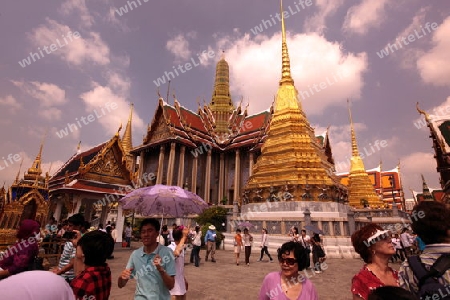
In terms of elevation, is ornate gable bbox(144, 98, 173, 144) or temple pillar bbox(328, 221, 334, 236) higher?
ornate gable bbox(144, 98, 173, 144)

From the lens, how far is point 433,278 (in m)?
1.62

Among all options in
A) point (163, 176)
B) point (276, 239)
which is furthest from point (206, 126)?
point (276, 239)

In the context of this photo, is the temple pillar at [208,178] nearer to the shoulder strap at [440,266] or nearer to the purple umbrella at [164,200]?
the purple umbrella at [164,200]

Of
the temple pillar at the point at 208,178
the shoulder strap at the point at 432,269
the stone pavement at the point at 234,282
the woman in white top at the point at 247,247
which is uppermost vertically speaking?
the temple pillar at the point at 208,178

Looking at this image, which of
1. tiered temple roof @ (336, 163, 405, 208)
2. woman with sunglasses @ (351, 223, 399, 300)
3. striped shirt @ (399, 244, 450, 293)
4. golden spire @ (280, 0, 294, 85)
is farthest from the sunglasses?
tiered temple roof @ (336, 163, 405, 208)

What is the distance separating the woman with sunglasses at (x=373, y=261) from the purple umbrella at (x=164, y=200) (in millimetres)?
4038

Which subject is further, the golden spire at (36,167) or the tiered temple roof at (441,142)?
the tiered temple roof at (441,142)

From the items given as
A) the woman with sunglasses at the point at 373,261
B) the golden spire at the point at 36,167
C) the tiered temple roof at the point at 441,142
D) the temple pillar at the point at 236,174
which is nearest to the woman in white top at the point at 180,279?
the woman with sunglasses at the point at 373,261

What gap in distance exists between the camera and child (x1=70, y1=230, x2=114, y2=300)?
195 centimetres

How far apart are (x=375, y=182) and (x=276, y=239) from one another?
35.8 m

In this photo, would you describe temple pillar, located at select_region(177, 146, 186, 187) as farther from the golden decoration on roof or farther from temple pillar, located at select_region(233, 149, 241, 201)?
the golden decoration on roof

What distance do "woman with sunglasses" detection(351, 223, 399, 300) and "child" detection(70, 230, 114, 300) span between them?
6.45ft

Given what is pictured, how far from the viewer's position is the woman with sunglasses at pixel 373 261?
1.99 meters

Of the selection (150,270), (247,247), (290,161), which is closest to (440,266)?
(150,270)
